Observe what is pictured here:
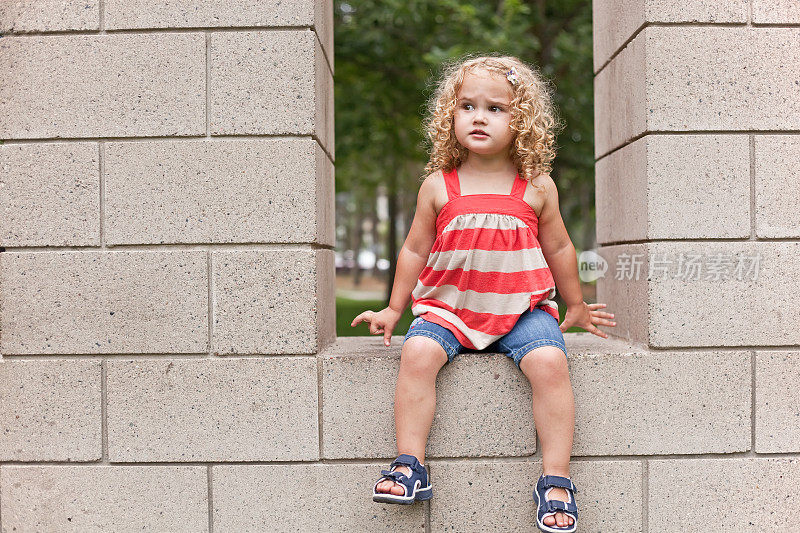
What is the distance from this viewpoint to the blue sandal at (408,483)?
251cm

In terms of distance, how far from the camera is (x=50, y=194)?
2867 millimetres

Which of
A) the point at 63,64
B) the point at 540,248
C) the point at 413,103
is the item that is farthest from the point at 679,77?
the point at 413,103

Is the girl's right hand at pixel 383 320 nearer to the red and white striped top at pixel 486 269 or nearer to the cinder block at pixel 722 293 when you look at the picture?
the red and white striped top at pixel 486 269

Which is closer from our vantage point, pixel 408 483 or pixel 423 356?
pixel 408 483

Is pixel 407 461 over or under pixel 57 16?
under

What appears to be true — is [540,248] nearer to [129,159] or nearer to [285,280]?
[285,280]

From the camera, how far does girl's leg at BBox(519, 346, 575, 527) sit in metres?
2.65

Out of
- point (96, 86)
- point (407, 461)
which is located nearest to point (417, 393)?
point (407, 461)

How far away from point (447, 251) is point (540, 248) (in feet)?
1.35

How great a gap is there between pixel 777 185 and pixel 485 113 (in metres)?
1.26

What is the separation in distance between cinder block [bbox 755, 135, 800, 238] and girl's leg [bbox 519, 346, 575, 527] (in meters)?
1.05

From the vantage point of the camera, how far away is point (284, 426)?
2834 millimetres

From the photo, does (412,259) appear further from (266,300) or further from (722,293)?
(722,293)

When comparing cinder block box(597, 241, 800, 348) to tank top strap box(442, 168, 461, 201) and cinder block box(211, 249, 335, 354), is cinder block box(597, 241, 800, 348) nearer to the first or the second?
tank top strap box(442, 168, 461, 201)
